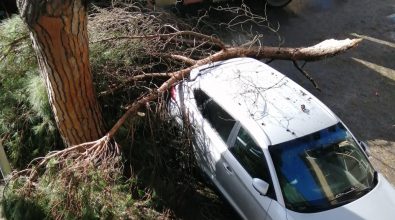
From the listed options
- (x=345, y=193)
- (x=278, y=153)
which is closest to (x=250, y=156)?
(x=278, y=153)

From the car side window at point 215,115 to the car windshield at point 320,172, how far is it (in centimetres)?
70

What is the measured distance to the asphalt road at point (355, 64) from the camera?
273 inches

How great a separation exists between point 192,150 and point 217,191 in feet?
1.98

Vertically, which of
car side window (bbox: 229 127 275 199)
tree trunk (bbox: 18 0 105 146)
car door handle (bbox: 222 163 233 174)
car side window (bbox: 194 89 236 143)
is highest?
tree trunk (bbox: 18 0 105 146)

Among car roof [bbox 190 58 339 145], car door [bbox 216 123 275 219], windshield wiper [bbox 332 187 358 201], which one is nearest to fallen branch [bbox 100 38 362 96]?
car roof [bbox 190 58 339 145]

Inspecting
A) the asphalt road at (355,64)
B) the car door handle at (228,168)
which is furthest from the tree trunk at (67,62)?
the asphalt road at (355,64)

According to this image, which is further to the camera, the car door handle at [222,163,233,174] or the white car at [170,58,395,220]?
the car door handle at [222,163,233,174]

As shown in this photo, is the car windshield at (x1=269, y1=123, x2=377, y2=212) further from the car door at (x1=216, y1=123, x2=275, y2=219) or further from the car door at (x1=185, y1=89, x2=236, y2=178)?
the car door at (x1=185, y1=89, x2=236, y2=178)

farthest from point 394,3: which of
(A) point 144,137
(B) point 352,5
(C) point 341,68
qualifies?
(A) point 144,137

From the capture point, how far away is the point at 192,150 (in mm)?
5473

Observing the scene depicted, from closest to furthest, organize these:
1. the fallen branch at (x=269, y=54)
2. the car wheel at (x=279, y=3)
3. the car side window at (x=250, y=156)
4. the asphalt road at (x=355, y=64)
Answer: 1. the car side window at (x=250, y=156)
2. the fallen branch at (x=269, y=54)
3. the asphalt road at (x=355, y=64)
4. the car wheel at (x=279, y=3)

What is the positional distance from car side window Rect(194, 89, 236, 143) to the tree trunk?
1263 millimetres

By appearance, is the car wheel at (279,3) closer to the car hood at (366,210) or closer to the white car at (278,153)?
the white car at (278,153)

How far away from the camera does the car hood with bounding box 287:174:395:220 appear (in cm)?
438
